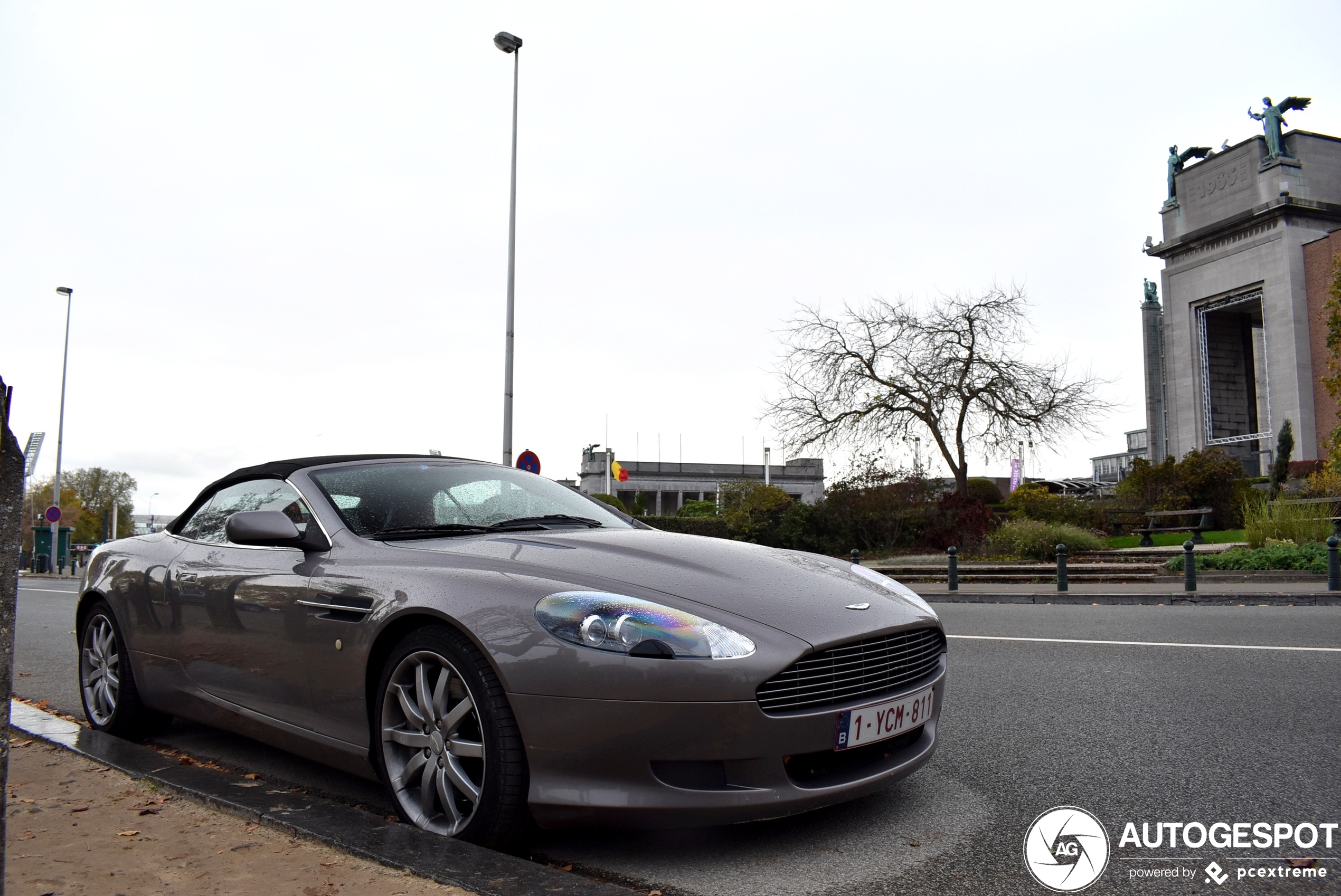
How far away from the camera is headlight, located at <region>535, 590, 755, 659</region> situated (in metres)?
2.83

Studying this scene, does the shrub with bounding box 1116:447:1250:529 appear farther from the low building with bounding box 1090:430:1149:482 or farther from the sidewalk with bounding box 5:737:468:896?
the low building with bounding box 1090:430:1149:482

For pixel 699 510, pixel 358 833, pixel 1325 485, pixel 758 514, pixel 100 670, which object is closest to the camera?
pixel 358 833

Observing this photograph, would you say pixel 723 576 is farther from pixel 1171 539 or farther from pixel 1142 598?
pixel 1171 539

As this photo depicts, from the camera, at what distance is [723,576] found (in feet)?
10.9

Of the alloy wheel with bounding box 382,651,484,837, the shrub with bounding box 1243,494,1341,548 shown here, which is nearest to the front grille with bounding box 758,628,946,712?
the alloy wheel with bounding box 382,651,484,837

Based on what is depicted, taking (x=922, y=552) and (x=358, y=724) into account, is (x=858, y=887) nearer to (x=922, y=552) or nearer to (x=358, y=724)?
(x=358, y=724)

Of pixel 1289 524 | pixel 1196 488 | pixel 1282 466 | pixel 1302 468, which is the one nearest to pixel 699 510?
pixel 1196 488

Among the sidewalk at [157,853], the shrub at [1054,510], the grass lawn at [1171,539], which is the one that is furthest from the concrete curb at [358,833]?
the shrub at [1054,510]

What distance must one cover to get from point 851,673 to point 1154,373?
217ft

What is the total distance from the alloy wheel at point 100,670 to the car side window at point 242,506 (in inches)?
28.0

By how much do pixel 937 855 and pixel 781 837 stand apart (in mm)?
499

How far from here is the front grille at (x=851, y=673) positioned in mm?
2869

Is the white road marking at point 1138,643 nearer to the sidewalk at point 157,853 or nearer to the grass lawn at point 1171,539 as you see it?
the sidewalk at point 157,853

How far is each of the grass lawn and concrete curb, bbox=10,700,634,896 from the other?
2157cm
